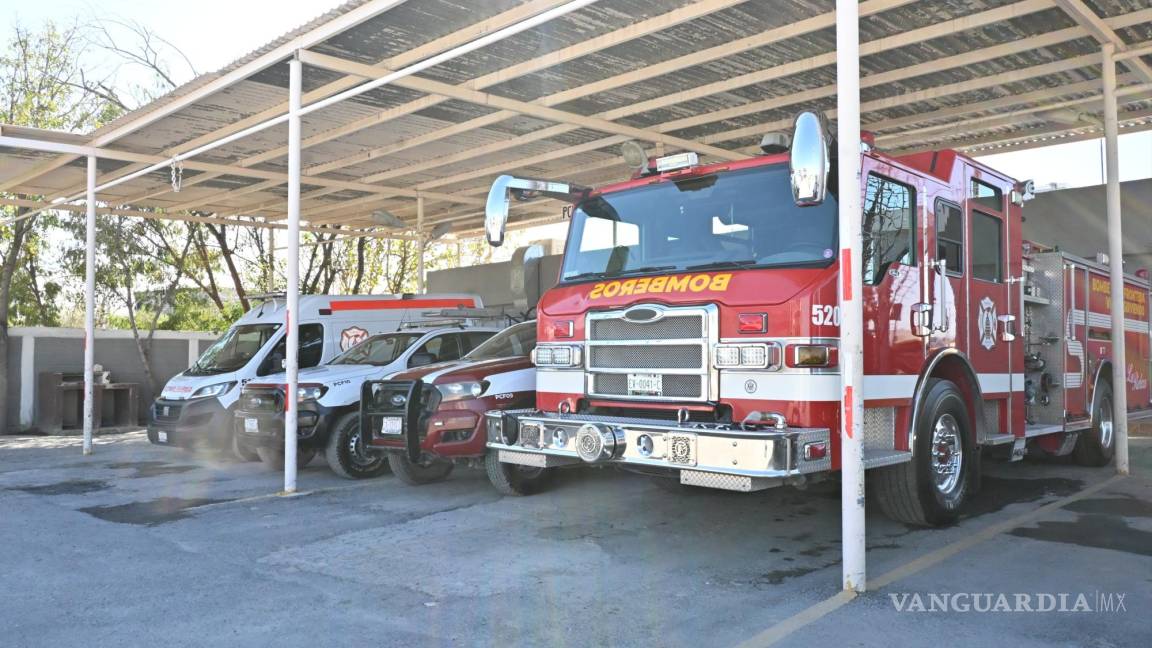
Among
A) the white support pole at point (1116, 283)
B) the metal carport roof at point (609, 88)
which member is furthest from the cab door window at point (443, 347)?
the white support pole at point (1116, 283)

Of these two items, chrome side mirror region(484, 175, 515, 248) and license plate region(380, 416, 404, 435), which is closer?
chrome side mirror region(484, 175, 515, 248)

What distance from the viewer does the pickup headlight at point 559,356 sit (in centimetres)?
670

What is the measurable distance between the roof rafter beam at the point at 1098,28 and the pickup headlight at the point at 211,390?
9.99m

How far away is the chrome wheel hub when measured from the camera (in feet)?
21.8

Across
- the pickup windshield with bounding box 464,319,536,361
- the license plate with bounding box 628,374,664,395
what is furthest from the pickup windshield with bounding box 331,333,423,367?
the license plate with bounding box 628,374,664,395

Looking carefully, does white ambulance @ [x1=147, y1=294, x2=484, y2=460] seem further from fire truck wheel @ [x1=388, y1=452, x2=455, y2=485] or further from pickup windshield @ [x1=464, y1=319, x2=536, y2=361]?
pickup windshield @ [x1=464, y1=319, x2=536, y2=361]

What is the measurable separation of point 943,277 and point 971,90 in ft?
15.7

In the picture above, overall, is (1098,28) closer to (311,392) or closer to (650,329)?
(650,329)

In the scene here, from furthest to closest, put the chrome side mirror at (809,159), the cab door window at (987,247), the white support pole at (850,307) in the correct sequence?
the cab door window at (987,247)
the white support pole at (850,307)
the chrome side mirror at (809,159)

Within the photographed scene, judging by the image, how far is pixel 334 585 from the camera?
556 cm

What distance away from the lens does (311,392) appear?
391 inches

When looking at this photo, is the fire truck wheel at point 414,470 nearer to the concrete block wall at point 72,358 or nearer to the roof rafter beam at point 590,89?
the roof rafter beam at point 590,89

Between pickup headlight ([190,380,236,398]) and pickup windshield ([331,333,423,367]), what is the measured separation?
1395 mm

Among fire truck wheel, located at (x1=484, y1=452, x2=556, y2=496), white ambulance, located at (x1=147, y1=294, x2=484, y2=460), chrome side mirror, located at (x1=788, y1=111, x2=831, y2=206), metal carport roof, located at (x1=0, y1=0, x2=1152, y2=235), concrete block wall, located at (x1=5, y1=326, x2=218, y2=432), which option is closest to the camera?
chrome side mirror, located at (x1=788, y1=111, x2=831, y2=206)
